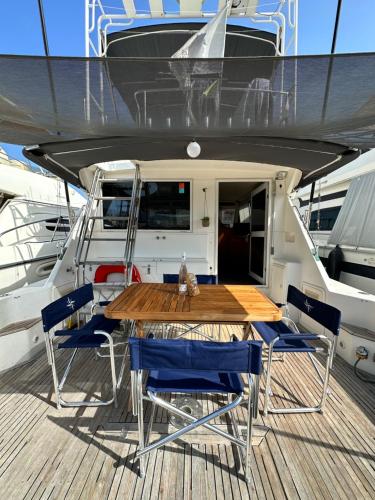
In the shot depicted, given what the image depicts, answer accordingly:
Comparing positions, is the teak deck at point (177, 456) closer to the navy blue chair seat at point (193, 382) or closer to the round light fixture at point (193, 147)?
the navy blue chair seat at point (193, 382)

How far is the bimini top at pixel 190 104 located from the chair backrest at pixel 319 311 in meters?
1.21

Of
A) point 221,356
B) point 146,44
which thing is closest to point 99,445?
point 221,356

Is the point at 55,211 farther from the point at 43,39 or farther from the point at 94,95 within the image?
the point at 94,95

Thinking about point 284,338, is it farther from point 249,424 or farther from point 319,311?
point 249,424

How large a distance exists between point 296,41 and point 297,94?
6.16 feet

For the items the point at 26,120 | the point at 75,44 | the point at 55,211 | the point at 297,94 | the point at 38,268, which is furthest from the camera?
the point at 55,211

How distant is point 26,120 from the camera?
156cm

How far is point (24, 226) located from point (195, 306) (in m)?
4.12

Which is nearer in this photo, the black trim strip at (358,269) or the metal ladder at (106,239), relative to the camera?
the metal ladder at (106,239)

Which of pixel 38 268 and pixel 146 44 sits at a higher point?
pixel 146 44

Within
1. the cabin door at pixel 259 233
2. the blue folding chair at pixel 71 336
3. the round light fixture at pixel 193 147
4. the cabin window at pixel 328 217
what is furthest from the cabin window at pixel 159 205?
the cabin window at pixel 328 217

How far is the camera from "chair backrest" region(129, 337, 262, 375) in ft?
3.43

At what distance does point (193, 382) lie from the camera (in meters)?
1.31

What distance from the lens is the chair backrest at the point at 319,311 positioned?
1577 millimetres
